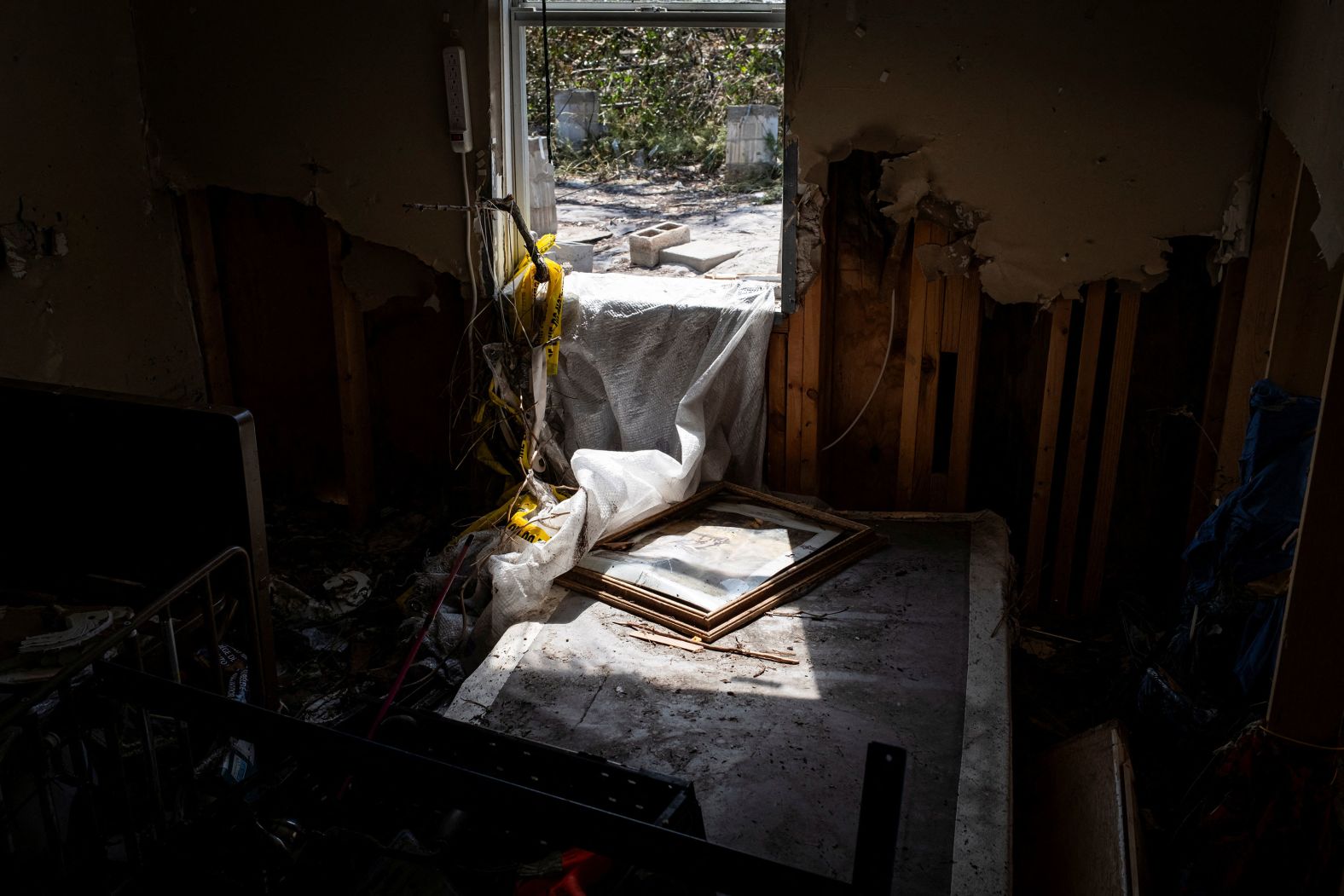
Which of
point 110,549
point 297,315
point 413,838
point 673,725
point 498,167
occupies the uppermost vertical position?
point 498,167

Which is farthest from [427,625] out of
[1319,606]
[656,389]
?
[1319,606]

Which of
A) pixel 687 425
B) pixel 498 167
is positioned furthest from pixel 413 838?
pixel 498 167

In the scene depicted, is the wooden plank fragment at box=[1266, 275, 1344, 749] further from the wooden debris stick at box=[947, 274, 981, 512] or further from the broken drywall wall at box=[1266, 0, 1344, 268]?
the wooden debris stick at box=[947, 274, 981, 512]

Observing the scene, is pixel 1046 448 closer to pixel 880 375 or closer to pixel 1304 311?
pixel 880 375

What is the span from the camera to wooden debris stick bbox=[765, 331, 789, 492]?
4.07 m

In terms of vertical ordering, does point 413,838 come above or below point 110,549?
below

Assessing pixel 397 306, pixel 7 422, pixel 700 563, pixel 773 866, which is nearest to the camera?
pixel 773 866

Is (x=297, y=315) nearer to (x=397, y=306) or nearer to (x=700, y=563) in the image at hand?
(x=397, y=306)

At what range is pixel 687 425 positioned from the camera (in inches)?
161

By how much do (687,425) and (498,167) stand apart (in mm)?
1188

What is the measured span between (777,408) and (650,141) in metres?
1.24

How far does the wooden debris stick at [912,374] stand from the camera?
153 inches

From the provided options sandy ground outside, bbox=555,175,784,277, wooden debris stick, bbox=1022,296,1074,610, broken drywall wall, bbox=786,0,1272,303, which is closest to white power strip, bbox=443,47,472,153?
sandy ground outside, bbox=555,175,784,277

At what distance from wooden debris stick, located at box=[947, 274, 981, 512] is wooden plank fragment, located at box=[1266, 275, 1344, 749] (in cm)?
155
